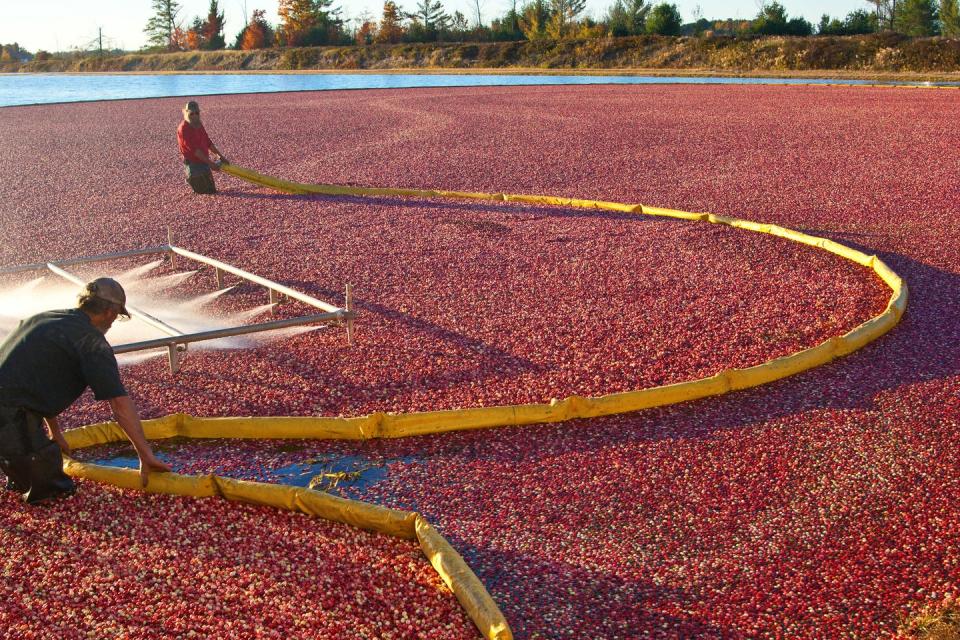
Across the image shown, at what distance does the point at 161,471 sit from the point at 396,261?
17.5ft

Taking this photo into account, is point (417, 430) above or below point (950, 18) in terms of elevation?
below

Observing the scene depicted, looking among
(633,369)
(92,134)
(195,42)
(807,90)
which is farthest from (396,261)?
(195,42)

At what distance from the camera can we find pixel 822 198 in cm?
1269

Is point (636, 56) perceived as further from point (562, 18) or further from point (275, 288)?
point (275, 288)

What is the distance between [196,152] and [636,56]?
5066 cm

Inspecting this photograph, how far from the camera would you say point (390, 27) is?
83.9 meters

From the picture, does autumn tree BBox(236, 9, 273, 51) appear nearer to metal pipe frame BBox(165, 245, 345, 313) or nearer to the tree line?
the tree line

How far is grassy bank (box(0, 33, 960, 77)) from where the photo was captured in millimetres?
48469

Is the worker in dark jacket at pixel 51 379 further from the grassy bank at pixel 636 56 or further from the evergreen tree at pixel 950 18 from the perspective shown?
the evergreen tree at pixel 950 18

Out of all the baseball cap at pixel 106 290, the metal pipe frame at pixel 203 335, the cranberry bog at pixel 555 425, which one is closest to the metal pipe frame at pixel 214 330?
the metal pipe frame at pixel 203 335

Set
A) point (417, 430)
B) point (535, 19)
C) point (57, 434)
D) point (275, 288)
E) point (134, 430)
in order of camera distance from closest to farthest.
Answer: point (134, 430)
point (57, 434)
point (417, 430)
point (275, 288)
point (535, 19)

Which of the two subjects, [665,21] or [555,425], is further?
[665,21]

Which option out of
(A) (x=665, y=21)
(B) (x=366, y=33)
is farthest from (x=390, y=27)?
(A) (x=665, y=21)

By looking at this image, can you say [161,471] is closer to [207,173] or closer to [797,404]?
[797,404]
